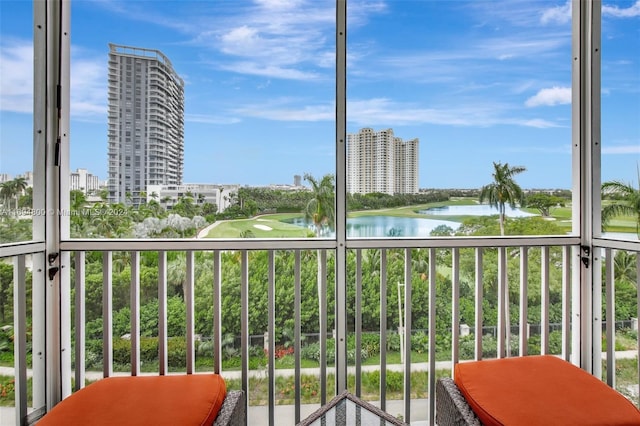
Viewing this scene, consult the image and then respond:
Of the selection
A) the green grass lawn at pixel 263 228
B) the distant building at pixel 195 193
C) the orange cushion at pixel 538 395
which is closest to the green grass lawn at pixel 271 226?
the green grass lawn at pixel 263 228

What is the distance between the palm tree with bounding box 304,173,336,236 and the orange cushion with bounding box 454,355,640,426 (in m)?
0.92

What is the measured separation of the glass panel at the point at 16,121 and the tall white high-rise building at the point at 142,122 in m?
0.32

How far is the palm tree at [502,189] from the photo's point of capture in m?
1.81

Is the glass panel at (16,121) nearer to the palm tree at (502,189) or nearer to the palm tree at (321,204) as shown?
the palm tree at (321,204)

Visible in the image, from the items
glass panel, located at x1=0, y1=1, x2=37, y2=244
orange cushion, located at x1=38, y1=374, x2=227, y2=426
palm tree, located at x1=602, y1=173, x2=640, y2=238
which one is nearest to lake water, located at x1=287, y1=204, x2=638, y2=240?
palm tree, located at x1=602, y1=173, x2=640, y2=238

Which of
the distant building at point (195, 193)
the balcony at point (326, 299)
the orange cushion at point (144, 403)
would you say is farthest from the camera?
the distant building at point (195, 193)

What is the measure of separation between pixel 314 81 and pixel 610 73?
5.06ft

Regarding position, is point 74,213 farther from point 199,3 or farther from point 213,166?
point 199,3

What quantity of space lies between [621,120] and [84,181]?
276 centimetres

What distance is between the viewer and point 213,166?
171 cm

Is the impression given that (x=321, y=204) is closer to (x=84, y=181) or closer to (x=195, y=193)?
(x=195, y=193)

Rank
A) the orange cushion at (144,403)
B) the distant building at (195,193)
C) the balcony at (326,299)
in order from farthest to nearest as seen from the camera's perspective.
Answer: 1. the distant building at (195,193)
2. the balcony at (326,299)
3. the orange cushion at (144,403)

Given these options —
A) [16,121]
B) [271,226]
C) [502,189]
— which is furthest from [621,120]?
[16,121]

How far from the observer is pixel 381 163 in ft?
5.79
